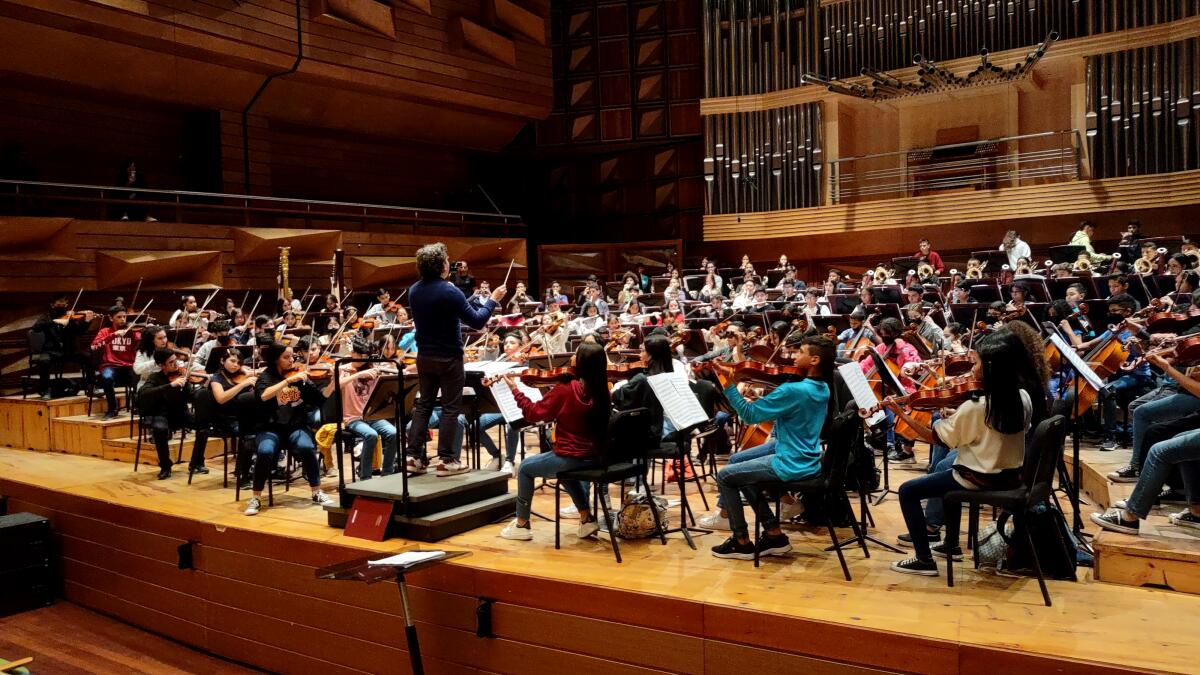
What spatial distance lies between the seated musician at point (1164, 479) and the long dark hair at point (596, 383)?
7.92 ft

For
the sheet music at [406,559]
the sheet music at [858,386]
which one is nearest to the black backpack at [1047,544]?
the sheet music at [858,386]

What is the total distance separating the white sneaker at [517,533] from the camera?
15.9 feet

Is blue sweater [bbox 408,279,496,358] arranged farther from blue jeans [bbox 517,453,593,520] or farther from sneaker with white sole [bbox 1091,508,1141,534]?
sneaker with white sole [bbox 1091,508,1141,534]

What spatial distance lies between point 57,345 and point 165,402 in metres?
3.50

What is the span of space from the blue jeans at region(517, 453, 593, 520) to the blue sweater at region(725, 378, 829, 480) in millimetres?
950

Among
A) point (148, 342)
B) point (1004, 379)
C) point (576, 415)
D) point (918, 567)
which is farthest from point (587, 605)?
point (148, 342)

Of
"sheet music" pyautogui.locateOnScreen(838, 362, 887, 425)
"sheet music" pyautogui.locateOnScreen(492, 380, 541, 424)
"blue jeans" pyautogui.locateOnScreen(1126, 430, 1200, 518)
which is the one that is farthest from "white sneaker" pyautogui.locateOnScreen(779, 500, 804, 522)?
"blue jeans" pyautogui.locateOnScreen(1126, 430, 1200, 518)

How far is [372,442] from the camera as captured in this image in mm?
6062

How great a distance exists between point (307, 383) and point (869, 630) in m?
4.06

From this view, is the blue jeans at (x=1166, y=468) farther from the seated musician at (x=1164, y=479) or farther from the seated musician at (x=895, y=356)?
the seated musician at (x=895, y=356)

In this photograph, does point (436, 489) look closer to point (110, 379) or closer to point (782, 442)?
point (782, 442)

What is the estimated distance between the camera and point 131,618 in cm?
618

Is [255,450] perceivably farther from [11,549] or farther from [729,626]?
[729,626]

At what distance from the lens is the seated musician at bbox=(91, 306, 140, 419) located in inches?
345
